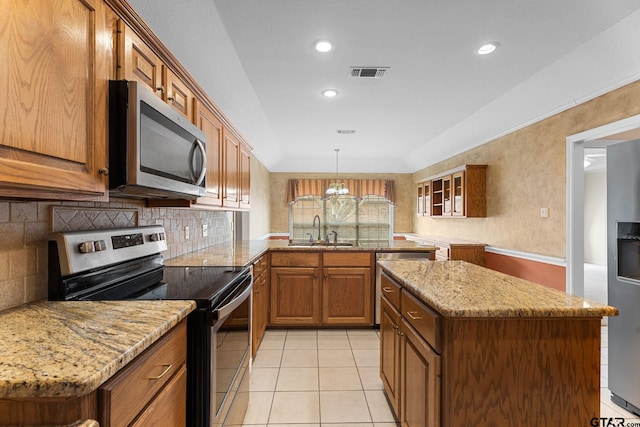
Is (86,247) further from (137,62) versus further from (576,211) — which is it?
(576,211)

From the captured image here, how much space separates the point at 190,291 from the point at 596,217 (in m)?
9.91

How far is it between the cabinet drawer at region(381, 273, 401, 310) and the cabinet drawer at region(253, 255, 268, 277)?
1090 mm

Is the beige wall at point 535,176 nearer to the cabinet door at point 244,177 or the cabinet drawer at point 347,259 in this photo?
the cabinet drawer at point 347,259

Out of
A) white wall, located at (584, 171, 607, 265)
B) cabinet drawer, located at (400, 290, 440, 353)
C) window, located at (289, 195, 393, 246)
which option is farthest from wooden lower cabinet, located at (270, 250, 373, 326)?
white wall, located at (584, 171, 607, 265)

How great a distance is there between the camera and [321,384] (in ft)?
7.95

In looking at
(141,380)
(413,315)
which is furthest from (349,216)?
(141,380)

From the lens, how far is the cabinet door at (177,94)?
5.57 feet

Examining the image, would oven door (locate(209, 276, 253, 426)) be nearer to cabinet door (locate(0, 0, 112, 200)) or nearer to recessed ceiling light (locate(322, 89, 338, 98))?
cabinet door (locate(0, 0, 112, 200))

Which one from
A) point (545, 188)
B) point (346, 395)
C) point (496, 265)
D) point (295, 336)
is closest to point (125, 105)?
point (346, 395)

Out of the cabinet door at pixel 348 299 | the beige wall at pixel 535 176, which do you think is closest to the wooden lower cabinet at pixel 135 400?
the cabinet door at pixel 348 299

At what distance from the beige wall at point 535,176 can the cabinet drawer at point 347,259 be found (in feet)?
6.57

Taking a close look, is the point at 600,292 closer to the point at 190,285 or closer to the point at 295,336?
the point at 295,336

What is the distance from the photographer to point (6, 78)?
2.59 ft

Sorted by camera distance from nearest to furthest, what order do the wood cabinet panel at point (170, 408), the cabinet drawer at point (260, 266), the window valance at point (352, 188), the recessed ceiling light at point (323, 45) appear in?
1. the wood cabinet panel at point (170, 408)
2. the recessed ceiling light at point (323, 45)
3. the cabinet drawer at point (260, 266)
4. the window valance at point (352, 188)
